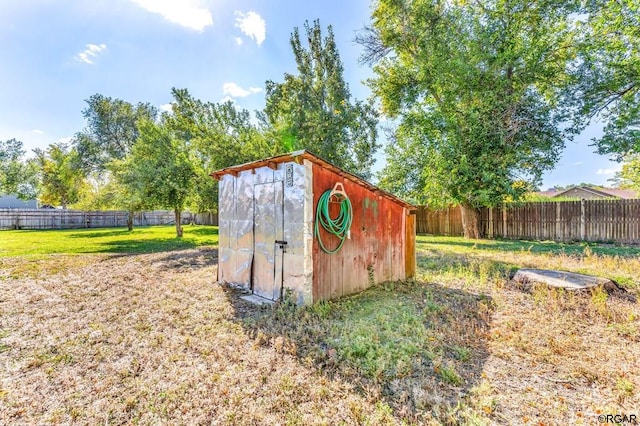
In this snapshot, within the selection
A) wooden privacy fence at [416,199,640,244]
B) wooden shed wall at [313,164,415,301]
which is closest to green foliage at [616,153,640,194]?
wooden privacy fence at [416,199,640,244]

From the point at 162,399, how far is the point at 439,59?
1214 centimetres

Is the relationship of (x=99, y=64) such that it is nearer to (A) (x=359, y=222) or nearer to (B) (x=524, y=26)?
(A) (x=359, y=222)

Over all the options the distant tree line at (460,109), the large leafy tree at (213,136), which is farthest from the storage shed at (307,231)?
the distant tree line at (460,109)

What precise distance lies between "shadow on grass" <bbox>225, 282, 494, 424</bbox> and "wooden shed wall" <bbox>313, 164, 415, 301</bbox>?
28cm

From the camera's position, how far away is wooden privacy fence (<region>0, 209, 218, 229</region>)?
17.3 m

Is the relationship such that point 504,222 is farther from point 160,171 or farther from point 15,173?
point 15,173

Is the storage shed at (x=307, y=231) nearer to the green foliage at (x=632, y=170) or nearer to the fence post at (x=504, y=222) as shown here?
the fence post at (x=504, y=222)

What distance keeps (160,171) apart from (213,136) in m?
3.29

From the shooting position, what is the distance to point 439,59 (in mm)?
10125

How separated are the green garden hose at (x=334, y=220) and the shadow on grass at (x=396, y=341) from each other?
97 centimetres

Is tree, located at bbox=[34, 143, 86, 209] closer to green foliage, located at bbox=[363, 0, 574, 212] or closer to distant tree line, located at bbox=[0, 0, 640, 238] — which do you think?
distant tree line, located at bbox=[0, 0, 640, 238]

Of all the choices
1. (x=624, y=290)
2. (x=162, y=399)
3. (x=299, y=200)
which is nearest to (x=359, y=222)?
(x=299, y=200)

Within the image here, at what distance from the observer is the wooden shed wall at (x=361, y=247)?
3963mm

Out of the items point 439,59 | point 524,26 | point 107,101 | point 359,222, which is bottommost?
point 359,222
